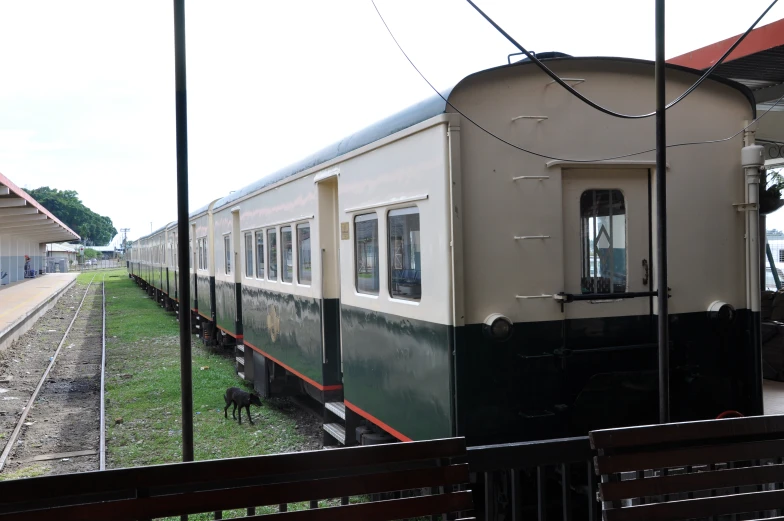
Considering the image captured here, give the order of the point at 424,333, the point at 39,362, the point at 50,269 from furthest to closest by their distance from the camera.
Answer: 1. the point at 50,269
2. the point at 39,362
3. the point at 424,333

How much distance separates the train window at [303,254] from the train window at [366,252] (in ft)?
5.14

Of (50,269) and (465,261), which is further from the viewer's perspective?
(50,269)

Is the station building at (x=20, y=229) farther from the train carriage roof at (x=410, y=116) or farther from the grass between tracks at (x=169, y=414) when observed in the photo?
the train carriage roof at (x=410, y=116)

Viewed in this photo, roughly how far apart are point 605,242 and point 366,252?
6.55ft

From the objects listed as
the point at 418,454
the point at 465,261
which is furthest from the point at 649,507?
the point at 465,261

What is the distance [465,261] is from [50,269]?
75190 mm

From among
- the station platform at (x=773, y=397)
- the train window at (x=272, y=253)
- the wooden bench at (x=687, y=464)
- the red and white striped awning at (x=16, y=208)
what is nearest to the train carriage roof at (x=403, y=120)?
the train window at (x=272, y=253)

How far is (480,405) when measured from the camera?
4773 millimetres

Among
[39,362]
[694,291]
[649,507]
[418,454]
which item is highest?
[694,291]

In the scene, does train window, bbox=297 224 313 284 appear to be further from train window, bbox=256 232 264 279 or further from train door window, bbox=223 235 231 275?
train door window, bbox=223 235 231 275

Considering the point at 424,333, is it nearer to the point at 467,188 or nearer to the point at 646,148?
the point at 467,188

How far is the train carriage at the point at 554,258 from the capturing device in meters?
4.79

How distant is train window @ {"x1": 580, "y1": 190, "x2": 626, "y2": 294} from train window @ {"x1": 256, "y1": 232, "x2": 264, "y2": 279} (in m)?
6.09

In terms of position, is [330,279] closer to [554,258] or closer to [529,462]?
[554,258]
